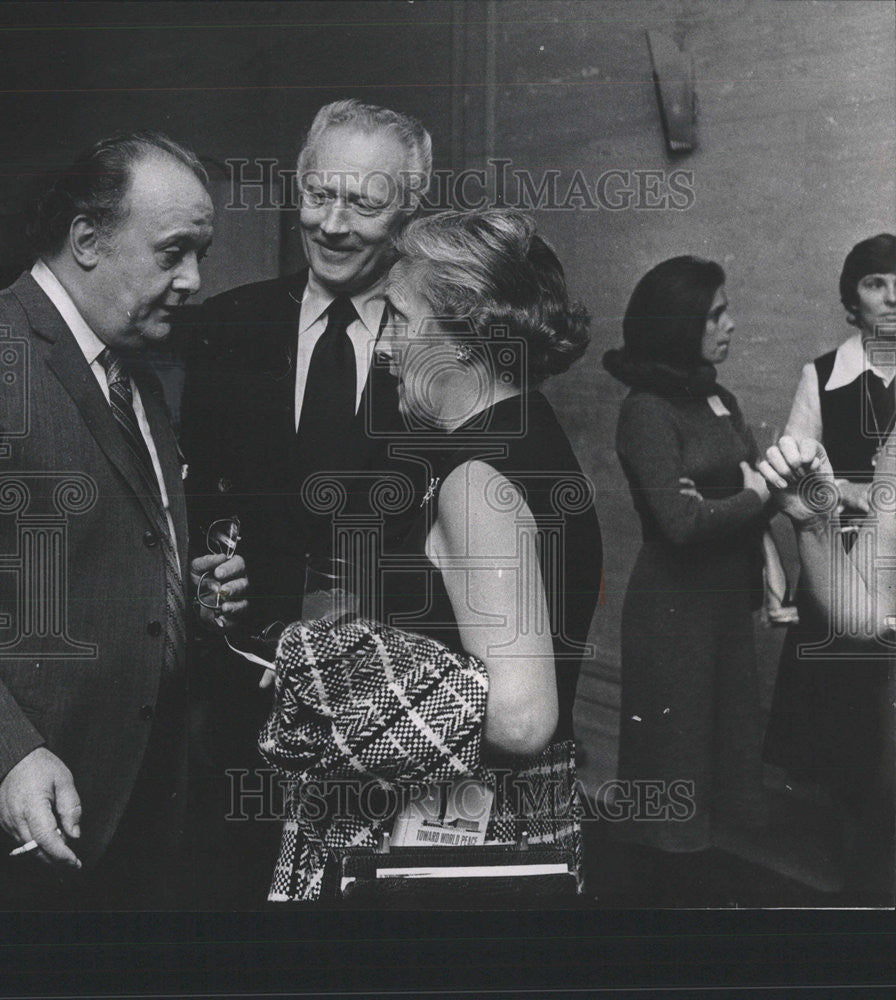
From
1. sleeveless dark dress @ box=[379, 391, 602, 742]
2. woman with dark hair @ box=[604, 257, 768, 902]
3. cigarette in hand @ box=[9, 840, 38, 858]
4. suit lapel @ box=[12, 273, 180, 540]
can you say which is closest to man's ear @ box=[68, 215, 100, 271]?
suit lapel @ box=[12, 273, 180, 540]

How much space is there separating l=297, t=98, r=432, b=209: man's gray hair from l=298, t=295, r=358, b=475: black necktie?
0.35 metres

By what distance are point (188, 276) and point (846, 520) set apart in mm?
1842

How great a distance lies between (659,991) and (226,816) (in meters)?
1.28

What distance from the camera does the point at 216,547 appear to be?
10.2 feet

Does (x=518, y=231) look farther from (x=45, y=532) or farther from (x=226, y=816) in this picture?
(x=226, y=816)

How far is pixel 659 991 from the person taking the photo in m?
3.31

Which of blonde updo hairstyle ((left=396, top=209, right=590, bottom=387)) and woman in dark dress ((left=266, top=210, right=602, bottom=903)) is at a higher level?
blonde updo hairstyle ((left=396, top=209, right=590, bottom=387))

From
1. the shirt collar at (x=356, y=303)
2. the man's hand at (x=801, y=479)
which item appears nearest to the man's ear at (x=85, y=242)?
the shirt collar at (x=356, y=303)

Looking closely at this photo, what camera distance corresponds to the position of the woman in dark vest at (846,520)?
10.5ft

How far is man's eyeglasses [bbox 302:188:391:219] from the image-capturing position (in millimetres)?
3064

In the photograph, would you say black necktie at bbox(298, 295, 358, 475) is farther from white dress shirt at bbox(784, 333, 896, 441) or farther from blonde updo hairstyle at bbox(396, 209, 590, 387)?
white dress shirt at bbox(784, 333, 896, 441)

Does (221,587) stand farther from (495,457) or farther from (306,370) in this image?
(495,457)

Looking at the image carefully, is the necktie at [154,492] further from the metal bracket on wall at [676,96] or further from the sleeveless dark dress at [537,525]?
the metal bracket on wall at [676,96]

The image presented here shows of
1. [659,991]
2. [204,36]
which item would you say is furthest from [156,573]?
[659,991]
